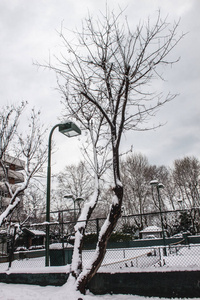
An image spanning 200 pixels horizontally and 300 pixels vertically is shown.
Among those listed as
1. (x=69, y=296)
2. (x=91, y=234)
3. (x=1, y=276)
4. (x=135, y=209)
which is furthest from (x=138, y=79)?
(x=135, y=209)

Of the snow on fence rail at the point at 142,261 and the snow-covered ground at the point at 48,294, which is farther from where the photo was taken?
the snow on fence rail at the point at 142,261

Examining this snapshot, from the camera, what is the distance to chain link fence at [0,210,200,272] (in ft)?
26.3

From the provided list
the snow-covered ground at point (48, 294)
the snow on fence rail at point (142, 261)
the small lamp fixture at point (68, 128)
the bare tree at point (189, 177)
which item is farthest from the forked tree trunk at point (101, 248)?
the bare tree at point (189, 177)

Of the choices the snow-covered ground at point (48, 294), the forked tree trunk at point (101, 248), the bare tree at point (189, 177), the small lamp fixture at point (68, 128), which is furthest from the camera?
the bare tree at point (189, 177)

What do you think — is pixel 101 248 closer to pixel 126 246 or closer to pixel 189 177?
pixel 126 246

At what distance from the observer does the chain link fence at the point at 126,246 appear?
801 centimetres

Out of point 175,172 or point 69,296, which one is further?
point 175,172

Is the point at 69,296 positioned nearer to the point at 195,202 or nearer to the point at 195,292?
the point at 195,292

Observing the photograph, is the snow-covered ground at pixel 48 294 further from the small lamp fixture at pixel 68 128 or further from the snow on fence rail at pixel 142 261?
the small lamp fixture at pixel 68 128

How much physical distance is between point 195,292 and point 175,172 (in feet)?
99.1

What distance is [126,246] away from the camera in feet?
65.9

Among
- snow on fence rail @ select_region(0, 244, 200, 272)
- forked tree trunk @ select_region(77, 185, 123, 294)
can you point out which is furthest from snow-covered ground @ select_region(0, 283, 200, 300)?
snow on fence rail @ select_region(0, 244, 200, 272)

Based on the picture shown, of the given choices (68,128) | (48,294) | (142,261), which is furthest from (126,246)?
(68,128)

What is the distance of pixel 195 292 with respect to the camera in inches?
169
